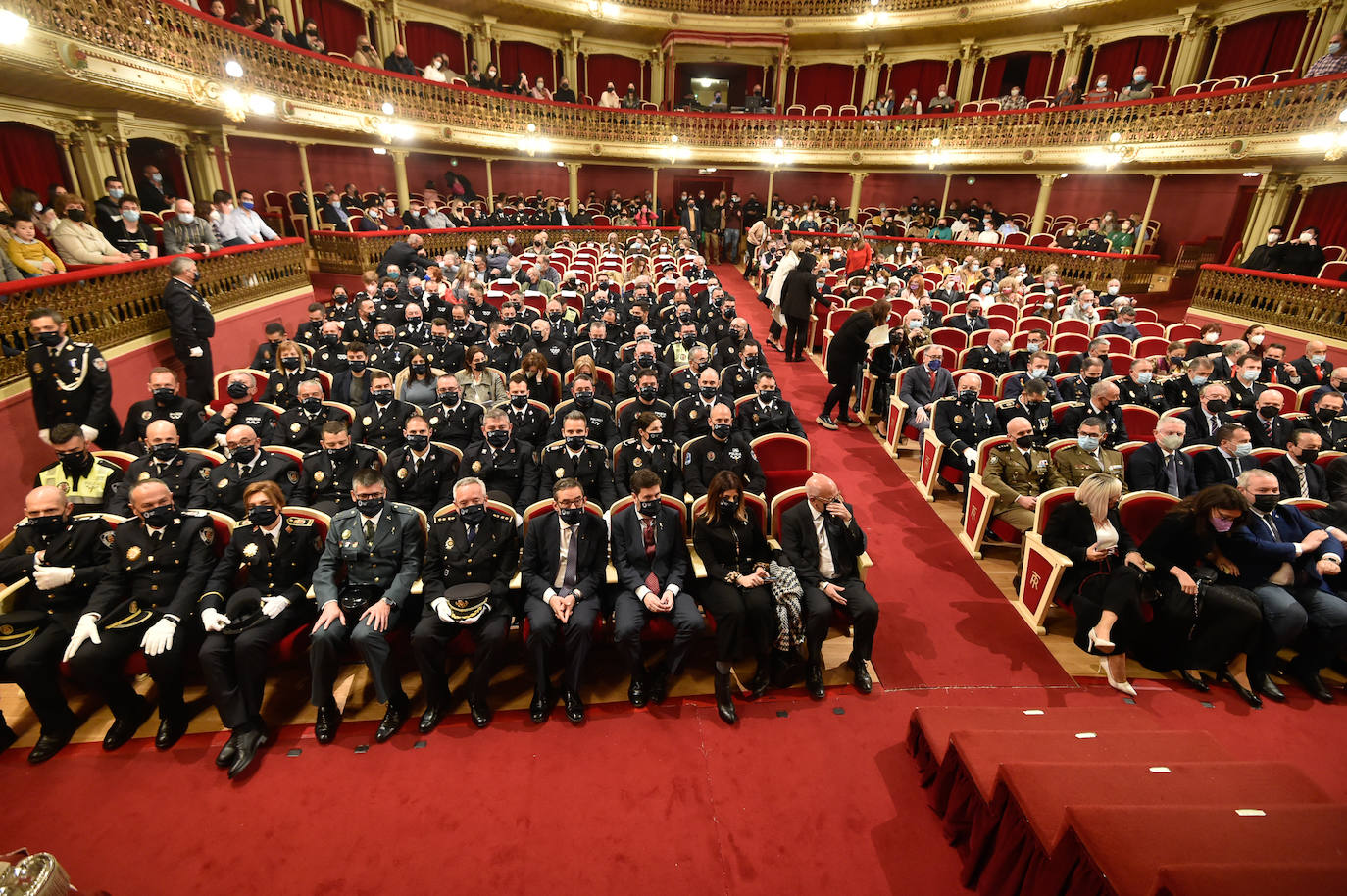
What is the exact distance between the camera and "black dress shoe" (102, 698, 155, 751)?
2.99 meters

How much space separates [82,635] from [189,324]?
401 cm

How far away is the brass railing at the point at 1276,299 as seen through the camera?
7.93 m

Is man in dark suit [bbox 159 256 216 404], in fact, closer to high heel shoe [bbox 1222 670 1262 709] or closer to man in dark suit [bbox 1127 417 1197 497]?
man in dark suit [bbox 1127 417 1197 497]

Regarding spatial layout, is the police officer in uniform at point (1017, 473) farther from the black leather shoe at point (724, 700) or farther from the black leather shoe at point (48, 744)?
the black leather shoe at point (48, 744)

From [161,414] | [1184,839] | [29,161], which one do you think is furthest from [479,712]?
[29,161]

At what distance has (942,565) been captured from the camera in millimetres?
4574

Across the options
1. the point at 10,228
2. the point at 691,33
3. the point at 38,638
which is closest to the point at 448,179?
the point at 691,33

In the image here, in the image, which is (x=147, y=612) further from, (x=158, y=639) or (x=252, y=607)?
(x=252, y=607)

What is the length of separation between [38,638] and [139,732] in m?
0.66

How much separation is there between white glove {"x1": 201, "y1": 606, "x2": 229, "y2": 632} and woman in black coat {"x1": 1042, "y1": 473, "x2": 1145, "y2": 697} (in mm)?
4569

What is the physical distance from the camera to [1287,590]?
140 inches

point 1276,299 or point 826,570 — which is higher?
point 1276,299

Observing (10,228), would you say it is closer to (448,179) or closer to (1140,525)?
(1140,525)

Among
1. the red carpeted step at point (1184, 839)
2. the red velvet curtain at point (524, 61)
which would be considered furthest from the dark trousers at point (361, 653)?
the red velvet curtain at point (524, 61)
